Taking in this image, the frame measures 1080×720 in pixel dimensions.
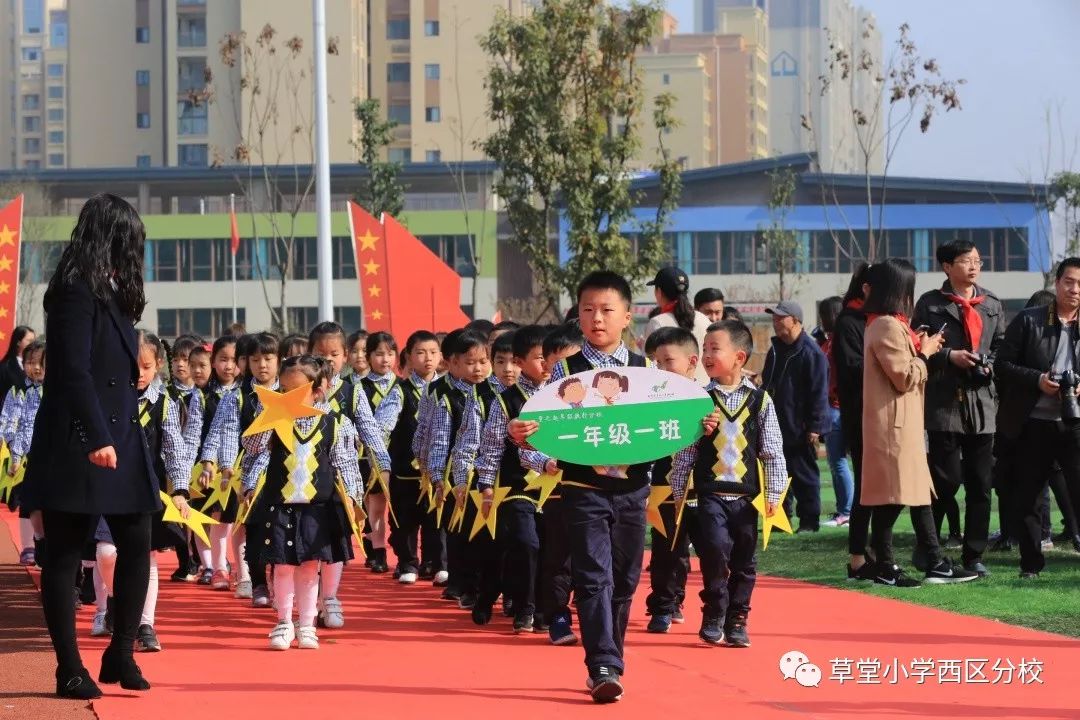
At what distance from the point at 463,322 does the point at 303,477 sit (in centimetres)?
823

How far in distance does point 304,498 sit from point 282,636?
0.67 meters

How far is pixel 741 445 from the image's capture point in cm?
782

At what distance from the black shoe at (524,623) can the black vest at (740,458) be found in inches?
46.4

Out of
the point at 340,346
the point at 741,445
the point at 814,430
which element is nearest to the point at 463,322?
the point at 814,430

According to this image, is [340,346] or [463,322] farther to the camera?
[463,322]

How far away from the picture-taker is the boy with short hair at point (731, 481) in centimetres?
775

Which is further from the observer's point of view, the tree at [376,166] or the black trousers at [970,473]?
the tree at [376,166]

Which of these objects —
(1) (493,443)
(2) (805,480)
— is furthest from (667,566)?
(2) (805,480)

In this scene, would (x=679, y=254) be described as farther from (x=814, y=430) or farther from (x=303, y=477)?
(x=303, y=477)

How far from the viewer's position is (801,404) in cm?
1290

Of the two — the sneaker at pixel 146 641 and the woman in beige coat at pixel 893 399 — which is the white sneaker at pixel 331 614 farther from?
the woman in beige coat at pixel 893 399

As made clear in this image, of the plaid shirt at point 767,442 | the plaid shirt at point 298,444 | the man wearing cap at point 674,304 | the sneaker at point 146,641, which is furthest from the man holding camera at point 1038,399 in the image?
the sneaker at point 146,641

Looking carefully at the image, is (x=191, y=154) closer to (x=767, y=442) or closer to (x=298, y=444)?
(x=298, y=444)

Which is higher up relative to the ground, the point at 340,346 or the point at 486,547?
the point at 340,346
